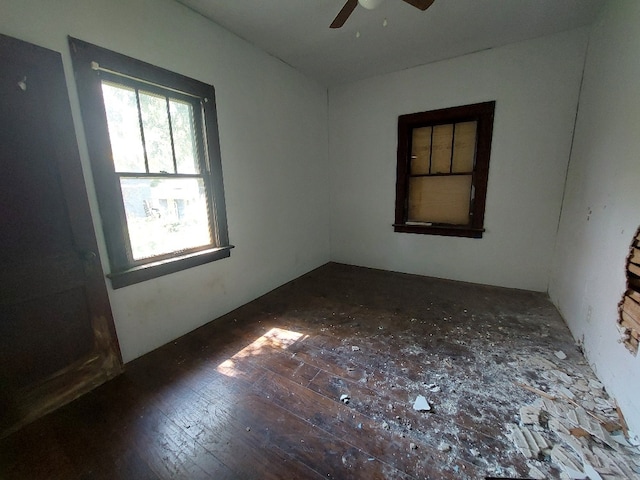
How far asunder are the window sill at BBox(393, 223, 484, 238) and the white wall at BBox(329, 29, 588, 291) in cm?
8

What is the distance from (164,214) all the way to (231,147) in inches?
37.1

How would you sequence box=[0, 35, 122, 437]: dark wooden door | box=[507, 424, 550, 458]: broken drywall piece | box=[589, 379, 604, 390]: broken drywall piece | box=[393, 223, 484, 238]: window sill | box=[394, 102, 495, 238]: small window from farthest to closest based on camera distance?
1. box=[393, 223, 484, 238]: window sill
2. box=[394, 102, 495, 238]: small window
3. box=[589, 379, 604, 390]: broken drywall piece
4. box=[0, 35, 122, 437]: dark wooden door
5. box=[507, 424, 550, 458]: broken drywall piece

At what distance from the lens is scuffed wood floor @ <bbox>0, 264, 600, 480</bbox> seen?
123 centimetres

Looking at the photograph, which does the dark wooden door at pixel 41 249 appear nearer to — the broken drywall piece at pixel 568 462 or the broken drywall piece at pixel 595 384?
the broken drywall piece at pixel 568 462

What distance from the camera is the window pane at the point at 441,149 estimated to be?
131 inches

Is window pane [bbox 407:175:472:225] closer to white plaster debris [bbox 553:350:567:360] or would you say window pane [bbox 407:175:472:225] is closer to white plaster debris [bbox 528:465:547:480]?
white plaster debris [bbox 553:350:567:360]

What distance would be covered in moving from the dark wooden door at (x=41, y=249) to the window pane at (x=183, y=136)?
2.37ft

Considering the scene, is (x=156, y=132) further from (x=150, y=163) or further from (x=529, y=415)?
(x=529, y=415)

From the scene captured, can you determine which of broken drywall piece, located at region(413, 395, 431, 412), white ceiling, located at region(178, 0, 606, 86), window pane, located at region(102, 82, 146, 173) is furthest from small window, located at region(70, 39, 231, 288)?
broken drywall piece, located at region(413, 395, 431, 412)

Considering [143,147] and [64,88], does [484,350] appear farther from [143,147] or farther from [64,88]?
[64,88]

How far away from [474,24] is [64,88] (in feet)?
11.0

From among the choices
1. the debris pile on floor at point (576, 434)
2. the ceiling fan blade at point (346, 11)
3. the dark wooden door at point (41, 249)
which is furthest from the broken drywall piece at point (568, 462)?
the ceiling fan blade at point (346, 11)

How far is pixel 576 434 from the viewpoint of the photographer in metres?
1.33

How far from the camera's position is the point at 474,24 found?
2439 millimetres
